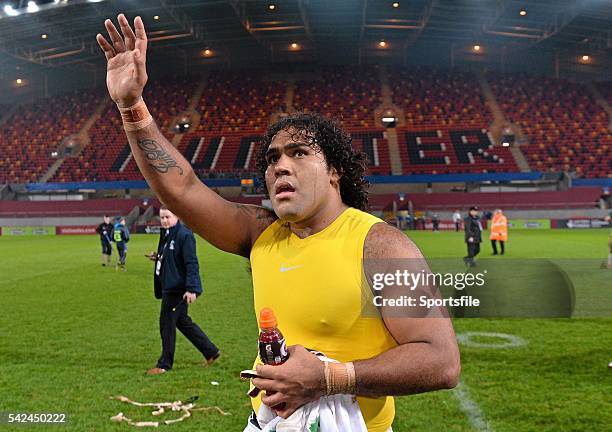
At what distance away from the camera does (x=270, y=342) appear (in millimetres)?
1748

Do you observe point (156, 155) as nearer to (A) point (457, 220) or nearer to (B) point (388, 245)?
(B) point (388, 245)

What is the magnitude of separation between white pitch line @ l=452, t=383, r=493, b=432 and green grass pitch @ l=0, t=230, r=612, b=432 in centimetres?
2

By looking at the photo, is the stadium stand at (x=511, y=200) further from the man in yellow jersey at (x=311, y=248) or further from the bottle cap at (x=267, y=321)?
the bottle cap at (x=267, y=321)

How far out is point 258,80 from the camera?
54094 millimetres

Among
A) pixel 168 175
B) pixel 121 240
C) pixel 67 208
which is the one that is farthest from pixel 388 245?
pixel 67 208

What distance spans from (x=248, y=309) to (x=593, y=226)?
31.4 metres

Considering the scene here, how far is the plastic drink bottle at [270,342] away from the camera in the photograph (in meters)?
1.75

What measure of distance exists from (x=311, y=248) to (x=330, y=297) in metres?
0.23

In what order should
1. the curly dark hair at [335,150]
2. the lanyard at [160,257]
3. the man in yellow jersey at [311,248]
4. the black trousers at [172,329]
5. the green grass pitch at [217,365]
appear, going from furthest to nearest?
the lanyard at [160,257]
the black trousers at [172,329]
the green grass pitch at [217,365]
the curly dark hair at [335,150]
the man in yellow jersey at [311,248]

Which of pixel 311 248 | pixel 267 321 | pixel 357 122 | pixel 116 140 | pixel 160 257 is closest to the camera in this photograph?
pixel 267 321

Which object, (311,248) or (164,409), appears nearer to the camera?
(311,248)

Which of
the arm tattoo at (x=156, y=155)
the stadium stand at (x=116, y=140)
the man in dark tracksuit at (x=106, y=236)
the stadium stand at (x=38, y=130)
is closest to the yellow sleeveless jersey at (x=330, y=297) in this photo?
the arm tattoo at (x=156, y=155)

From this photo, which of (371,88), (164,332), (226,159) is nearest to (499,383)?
(164,332)

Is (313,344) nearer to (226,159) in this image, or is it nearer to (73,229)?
(73,229)
